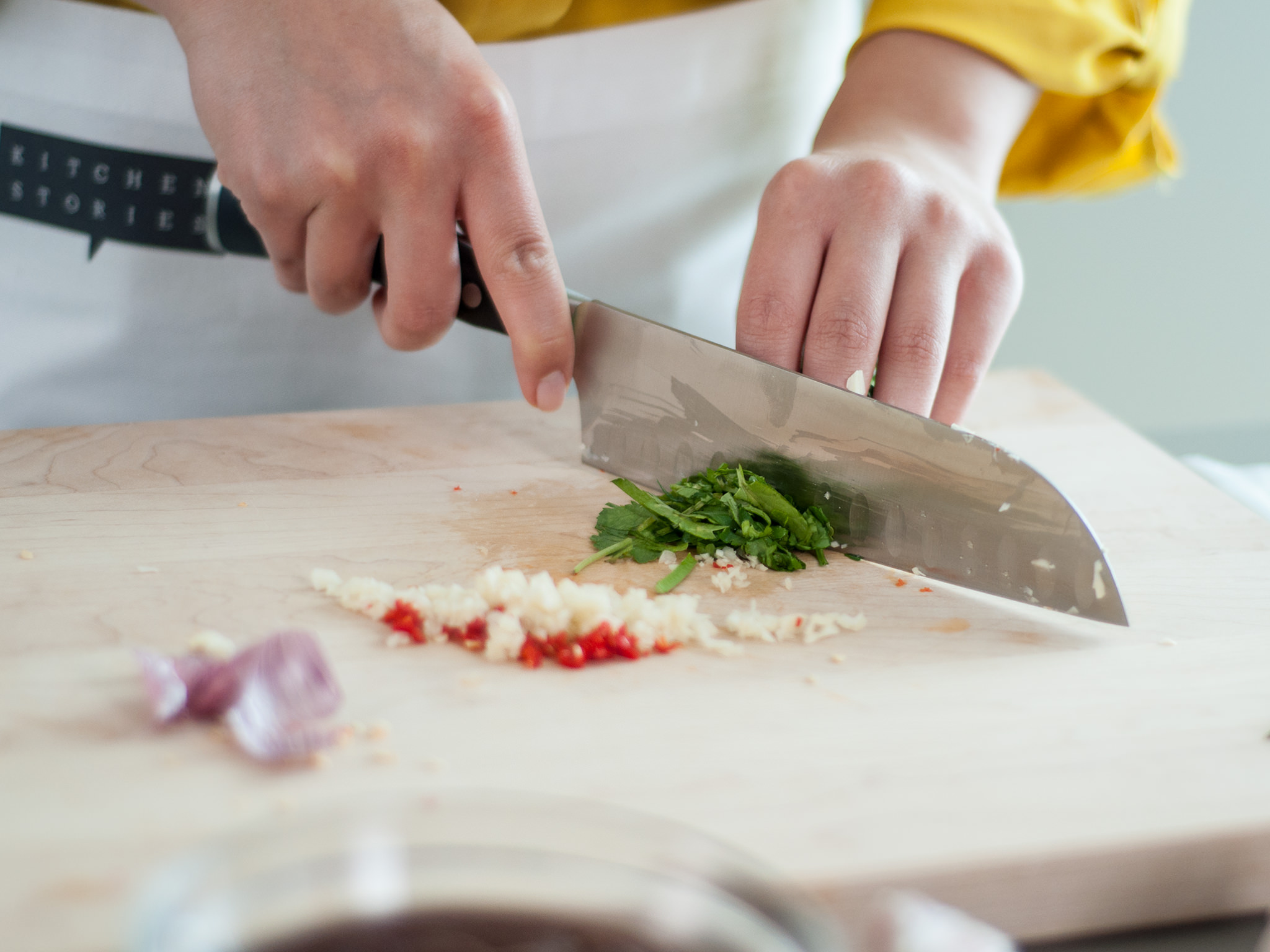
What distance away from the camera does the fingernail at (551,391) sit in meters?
1.33

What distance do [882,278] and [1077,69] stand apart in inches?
20.4

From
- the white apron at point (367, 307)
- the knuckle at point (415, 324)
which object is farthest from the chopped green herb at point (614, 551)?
the white apron at point (367, 307)

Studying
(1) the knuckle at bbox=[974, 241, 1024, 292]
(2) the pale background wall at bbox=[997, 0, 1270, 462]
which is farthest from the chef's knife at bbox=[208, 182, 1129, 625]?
(2) the pale background wall at bbox=[997, 0, 1270, 462]

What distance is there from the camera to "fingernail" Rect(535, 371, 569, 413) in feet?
4.37

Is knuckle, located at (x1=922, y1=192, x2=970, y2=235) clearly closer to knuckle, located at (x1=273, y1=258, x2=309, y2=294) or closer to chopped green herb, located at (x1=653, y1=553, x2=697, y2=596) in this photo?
chopped green herb, located at (x1=653, y1=553, x2=697, y2=596)

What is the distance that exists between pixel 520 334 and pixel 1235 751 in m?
0.86

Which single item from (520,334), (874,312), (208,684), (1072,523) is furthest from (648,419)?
(208,684)

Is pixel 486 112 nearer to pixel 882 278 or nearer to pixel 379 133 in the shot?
pixel 379 133

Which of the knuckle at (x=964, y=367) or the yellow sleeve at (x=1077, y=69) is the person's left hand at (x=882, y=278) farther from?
the yellow sleeve at (x=1077, y=69)

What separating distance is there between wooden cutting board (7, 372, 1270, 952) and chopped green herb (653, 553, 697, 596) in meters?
0.02

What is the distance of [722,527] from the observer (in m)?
1.19

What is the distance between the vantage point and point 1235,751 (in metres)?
0.88

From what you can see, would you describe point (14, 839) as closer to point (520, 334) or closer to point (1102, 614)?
point (520, 334)

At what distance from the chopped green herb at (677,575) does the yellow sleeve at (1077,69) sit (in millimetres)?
858
